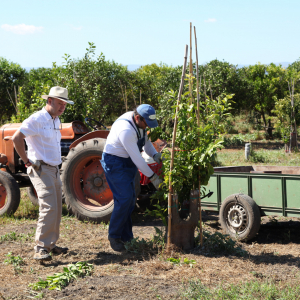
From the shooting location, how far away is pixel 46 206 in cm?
445

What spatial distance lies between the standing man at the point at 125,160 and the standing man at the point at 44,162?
68 cm

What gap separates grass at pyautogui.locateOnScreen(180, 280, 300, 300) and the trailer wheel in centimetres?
167

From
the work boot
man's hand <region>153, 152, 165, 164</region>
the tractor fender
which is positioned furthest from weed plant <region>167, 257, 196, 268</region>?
the tractor fender

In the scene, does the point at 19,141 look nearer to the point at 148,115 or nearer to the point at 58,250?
the point at 58,250

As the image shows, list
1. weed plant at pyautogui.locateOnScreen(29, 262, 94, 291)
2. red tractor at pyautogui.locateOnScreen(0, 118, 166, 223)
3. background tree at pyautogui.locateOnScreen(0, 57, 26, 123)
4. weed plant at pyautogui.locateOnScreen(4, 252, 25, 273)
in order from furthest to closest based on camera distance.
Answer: background tree at pyautogui.locateOnScreen(0, 57, 26, 123)
red tractor at pyautogui.locateOnScreen(0, 118, 166, 223)
weed plant at pyautogui.locateOnScreen(4, 252, 25, 273)
weed plant at pyautogui.locateOnScreen(29, 262, 94, 291)

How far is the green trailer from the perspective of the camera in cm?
503

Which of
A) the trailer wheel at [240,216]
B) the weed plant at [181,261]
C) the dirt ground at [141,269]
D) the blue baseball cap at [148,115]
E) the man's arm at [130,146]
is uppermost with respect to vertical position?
the blue baseball cap at [148,115]

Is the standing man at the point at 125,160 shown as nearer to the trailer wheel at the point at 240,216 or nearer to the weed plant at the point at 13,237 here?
the trailer wheel at the point at 240,216

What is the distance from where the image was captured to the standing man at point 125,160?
439 cm

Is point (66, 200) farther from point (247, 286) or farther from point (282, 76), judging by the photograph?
point (282, 76)

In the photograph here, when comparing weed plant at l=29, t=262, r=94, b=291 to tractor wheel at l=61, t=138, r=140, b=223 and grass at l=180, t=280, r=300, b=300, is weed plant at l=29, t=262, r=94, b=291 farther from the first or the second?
tractor wheel at l=61, t=138, r=140, b=223

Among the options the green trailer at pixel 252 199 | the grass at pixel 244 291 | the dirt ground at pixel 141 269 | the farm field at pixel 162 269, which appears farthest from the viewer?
the green trailer at pixel 252 199

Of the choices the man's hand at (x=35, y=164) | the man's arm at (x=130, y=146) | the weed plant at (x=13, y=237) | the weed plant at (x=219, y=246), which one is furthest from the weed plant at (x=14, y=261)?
the weed plant at (x=219, y=246)

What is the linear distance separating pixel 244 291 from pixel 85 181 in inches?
160
